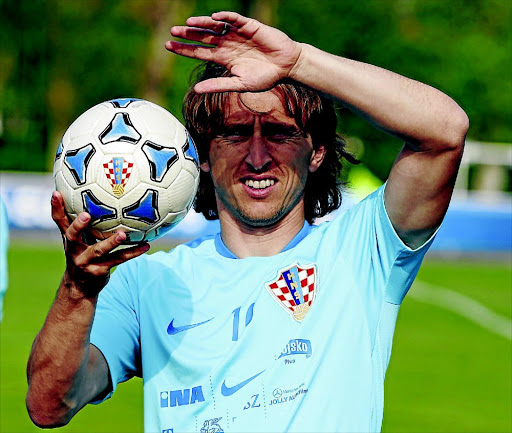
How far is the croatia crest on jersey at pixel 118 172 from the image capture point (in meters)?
3.50

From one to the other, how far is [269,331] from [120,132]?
0.91m

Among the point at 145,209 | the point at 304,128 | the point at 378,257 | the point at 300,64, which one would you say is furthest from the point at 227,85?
the point at 378,257

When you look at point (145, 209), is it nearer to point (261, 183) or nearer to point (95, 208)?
point (95, 208)

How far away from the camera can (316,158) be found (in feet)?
13.8

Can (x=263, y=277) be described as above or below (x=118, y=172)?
below

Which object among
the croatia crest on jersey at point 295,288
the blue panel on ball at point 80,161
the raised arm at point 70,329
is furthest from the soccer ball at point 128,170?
the croatia crest on jersey at point 295,288

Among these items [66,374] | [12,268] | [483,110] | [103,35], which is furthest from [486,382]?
[103,35]

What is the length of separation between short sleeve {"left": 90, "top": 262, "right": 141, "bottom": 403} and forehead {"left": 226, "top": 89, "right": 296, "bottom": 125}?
74 cm

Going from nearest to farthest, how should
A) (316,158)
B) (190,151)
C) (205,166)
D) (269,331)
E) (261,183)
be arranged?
(269,331)
(190,151)
(261,183)
(316,158)
(205,166)

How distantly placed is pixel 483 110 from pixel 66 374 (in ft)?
113

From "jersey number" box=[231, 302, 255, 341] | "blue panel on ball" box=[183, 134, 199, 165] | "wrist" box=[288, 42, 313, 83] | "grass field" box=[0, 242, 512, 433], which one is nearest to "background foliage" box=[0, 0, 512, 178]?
"grass field" box=[0, 242, 512, 433]

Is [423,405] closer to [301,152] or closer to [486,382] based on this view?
[486,382]

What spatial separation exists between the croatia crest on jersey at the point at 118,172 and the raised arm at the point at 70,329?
0.20m

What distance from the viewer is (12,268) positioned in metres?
17.2
